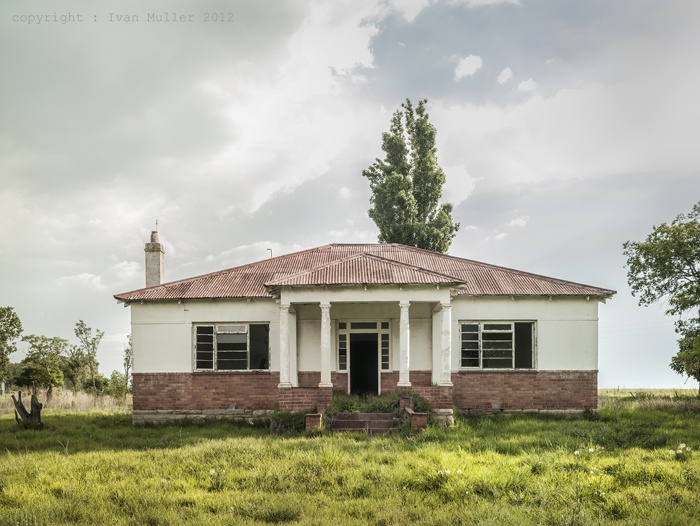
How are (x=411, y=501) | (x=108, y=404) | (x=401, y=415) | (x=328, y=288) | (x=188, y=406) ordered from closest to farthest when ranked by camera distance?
(x=411, y=501) < (x=401, y=415) < (x=328, y=288) < (x=188, y=406) < (x=108, y=404)

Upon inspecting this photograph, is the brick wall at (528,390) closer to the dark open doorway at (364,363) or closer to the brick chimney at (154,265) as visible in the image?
the dark open doorway at (364,363)

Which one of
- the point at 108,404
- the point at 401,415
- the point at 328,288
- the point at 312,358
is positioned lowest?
the point at 108,404

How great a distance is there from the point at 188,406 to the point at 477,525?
39.0ft

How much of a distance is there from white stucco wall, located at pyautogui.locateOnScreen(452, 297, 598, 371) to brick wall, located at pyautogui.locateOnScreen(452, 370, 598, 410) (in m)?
0.33

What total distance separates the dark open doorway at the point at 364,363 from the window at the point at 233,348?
109 inches

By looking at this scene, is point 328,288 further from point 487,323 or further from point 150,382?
point 150,382

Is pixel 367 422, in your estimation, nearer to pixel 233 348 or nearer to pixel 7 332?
pixel 233 348

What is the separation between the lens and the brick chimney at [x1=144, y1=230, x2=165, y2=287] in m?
19.8

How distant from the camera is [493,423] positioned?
14.4m

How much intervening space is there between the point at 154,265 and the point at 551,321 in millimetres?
14076

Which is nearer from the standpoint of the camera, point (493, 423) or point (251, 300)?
point (493, 423)

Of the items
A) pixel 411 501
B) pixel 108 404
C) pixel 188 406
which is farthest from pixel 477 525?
pixel 108 404

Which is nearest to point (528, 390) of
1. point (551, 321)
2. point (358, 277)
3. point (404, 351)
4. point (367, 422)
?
point (551, 321)

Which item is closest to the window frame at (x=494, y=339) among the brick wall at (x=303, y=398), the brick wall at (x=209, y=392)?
the brick wall at (x=303, y=398)
